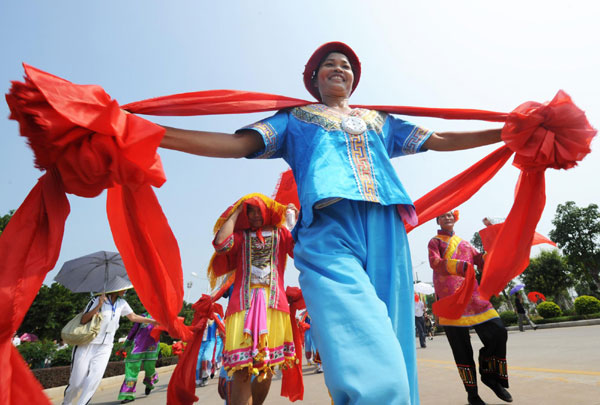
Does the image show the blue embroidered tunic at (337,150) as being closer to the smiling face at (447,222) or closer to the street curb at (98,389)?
the smiling face at (447,222)

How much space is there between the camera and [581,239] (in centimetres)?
3678

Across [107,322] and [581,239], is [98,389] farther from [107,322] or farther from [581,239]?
[581,239]

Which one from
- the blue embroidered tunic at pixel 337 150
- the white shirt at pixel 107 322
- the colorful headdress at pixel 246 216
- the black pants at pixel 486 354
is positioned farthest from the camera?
the white shirt at pixel 107 322

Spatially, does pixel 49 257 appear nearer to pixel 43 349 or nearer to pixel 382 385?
pixel 382 385

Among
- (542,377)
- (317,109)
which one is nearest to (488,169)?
(317,109)

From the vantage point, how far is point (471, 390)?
13.0 ft

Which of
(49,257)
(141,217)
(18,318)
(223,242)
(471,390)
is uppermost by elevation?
(223,242)

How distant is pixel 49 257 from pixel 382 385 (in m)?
1.43

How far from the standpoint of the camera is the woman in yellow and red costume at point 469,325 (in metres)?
4.02

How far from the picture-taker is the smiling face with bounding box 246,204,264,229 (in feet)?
14.2

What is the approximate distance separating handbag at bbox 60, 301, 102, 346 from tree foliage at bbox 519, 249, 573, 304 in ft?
133

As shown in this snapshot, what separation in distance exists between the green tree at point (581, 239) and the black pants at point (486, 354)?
40.1 meters

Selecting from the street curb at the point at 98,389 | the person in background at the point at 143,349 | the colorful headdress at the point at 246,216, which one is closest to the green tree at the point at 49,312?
the street curb at the point at 98,389

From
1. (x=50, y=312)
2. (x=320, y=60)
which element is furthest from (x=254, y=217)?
(x=50, y=312)
